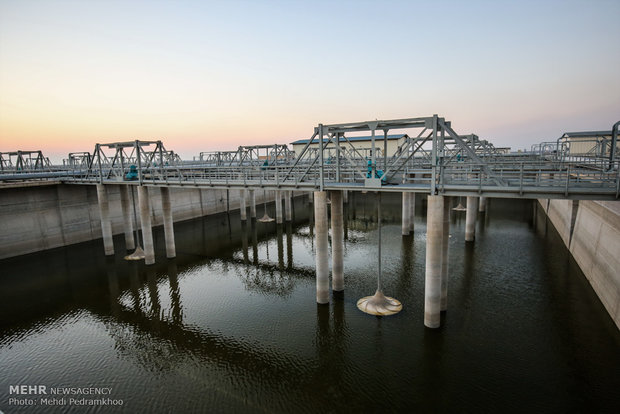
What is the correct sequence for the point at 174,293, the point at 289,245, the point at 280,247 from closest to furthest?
the point at 174,293
the point at 280,247
the point at 289,245

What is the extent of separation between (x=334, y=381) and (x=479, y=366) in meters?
6.53

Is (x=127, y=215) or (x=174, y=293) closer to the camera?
(x=174, y=293)

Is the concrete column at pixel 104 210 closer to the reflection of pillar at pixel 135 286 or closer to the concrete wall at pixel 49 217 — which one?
the reflection of pillar at pixel 135 286

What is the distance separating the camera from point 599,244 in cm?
2145

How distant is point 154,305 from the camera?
876 inches

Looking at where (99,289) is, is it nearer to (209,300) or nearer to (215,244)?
(209,300)

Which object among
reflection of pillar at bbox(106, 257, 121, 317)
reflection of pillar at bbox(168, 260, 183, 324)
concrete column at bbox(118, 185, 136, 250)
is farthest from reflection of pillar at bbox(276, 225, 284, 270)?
concrete column at bbox(118, 185, 136, 250)

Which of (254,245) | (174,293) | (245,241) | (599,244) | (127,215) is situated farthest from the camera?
(245,241)

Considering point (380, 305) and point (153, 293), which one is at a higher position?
point (380, 305)

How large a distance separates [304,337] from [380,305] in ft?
16.7

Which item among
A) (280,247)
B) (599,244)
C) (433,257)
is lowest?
(280,247)

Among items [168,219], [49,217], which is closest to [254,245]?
[168,219]

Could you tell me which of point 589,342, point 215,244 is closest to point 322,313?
point 589,342

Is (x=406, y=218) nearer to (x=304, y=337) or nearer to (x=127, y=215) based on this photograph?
(x=304, y=337)
